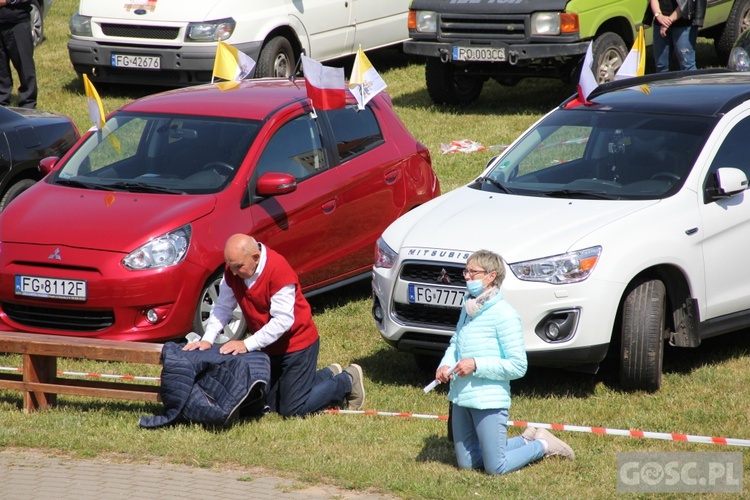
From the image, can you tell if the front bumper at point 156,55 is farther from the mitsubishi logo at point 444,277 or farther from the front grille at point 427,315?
the mitsubishi logo at point 444,277

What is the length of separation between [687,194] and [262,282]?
9.43 ft

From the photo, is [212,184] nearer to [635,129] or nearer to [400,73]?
[635,129]

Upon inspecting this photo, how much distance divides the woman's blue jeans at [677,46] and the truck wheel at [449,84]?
2877 millimetres

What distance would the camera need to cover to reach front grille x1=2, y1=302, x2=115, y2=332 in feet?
27.5

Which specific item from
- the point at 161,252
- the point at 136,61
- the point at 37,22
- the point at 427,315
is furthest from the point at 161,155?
the point at 37,22

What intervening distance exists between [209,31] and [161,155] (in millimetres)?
6275

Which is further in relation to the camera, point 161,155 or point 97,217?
point 161,155

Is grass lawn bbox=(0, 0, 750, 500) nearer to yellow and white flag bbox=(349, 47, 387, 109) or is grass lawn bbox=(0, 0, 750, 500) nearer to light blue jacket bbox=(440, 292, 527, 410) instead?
light blue jacket bbox=(440, 292, 527, 410)

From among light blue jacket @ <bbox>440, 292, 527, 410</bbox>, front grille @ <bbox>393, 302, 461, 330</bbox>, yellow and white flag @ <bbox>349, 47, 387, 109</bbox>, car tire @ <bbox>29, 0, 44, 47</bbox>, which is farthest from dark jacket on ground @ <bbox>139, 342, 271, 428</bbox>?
car tire @ <bbox>29, 0, 44, 47</bbox>

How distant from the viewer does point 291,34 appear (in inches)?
644

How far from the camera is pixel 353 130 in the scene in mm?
10320

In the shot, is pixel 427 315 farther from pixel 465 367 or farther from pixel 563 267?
pixel 465 367

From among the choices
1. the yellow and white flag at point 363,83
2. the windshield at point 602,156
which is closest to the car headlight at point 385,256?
the windshield at point 602,156

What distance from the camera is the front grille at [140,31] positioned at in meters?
15.5
